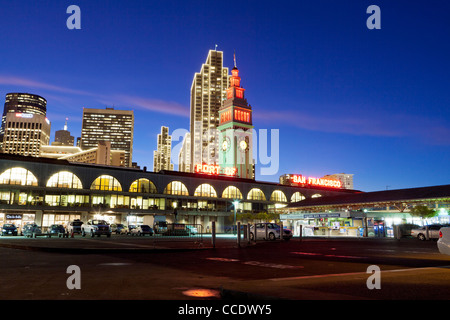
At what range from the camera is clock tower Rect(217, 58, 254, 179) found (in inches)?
5979

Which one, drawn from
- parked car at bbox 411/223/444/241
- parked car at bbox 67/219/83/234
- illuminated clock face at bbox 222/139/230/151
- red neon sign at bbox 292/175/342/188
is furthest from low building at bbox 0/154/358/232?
illuminated clock face at bbox 222/139/230/151

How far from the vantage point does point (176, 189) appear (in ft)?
290

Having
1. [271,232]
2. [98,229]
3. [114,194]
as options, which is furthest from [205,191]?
[271,232]

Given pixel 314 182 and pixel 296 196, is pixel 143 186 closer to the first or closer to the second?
pixel 296 196

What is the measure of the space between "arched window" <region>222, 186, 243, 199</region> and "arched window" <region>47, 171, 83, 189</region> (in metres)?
35.3

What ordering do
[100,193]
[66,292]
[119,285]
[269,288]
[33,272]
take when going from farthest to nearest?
[100,193] < [33,272] < [119,285] < [66,292] < [269,288]

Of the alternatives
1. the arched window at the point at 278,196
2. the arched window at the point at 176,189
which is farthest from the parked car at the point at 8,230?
the arched window at the point at 278,196

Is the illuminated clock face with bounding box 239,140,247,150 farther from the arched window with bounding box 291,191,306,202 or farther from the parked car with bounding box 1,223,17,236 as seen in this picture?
the parked car with bounding box 1,223,17,236

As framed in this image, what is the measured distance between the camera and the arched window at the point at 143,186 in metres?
82.9

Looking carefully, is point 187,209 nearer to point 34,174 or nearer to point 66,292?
point 34,174

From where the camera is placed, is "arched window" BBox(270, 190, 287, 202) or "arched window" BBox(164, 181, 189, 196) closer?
"arched window" BBox(164, 181, 189, 196)

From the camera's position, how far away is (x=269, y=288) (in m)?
7.28

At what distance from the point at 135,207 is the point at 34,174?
21.2 metres
